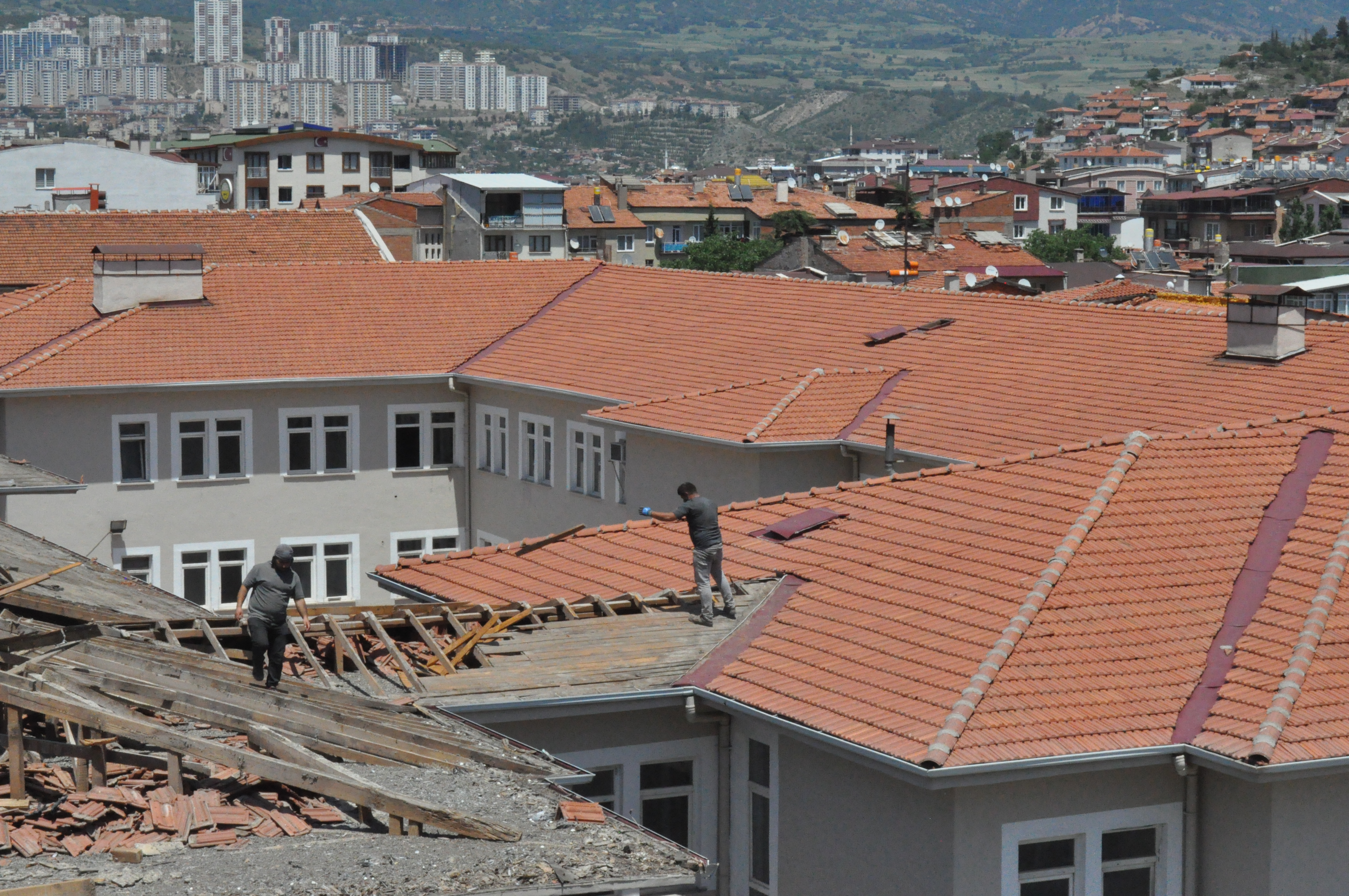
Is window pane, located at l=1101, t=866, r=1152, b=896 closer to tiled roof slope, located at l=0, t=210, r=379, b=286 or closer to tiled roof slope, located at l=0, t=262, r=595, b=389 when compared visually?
tiled roof slope, located at l=0, t=262, r=595, b=389

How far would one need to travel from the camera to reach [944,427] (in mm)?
29031

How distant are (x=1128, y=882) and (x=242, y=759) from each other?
6.88 metres

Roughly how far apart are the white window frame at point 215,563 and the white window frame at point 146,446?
157cm

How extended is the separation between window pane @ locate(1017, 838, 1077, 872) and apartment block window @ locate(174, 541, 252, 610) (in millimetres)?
25490

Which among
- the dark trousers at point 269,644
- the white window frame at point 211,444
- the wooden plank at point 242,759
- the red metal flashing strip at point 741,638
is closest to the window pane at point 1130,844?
the red metal flashing strip at point 741,638

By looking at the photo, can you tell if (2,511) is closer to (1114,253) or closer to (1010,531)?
(1010,531)

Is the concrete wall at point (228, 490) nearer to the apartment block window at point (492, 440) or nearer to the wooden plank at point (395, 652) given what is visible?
the apartment block window at point (492, 440)

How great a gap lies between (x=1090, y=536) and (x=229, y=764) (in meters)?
8.35

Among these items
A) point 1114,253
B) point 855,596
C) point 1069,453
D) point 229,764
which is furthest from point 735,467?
point 1114,253

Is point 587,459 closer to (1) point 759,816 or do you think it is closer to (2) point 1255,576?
(1) point 759,816

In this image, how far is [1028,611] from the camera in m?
16.5

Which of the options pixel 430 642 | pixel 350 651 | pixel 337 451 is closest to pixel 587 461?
pixel 337 451

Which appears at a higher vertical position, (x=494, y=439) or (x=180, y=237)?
(x=180, y=237)

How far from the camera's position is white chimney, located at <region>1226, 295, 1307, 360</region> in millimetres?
28484
